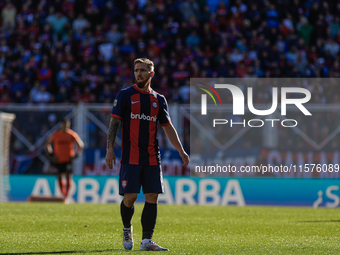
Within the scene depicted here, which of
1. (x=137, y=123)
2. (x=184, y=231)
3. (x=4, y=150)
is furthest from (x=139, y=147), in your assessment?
(x=4, y=150)

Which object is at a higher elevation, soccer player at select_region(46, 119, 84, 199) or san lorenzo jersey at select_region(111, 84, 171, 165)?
san lorenzo jersey at select_region(111, 84, 171, 165)

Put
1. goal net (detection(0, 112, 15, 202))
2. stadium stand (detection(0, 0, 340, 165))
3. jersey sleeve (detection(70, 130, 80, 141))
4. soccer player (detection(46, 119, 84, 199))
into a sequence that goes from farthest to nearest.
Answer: stadium stand (detection(0, 0, 340, 165)), goal net (detection(0, 112, 15, 202)), jersey sleeve (detection(70, 130, 80, 141)), soccer player (detection(46, 119, 84, 199))

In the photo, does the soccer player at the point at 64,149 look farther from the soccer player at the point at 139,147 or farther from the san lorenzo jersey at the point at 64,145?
the soccer player at the point at 139,147

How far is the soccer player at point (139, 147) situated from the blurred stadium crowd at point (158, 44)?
10.7 meters

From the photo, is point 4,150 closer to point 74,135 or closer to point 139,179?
point 74,135

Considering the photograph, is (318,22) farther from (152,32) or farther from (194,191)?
(194,191)

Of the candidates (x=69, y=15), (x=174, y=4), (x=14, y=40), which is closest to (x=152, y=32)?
(x=174, y=4)

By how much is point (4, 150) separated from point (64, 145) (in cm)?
223

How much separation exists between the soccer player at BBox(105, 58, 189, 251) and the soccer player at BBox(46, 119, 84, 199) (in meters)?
8.90

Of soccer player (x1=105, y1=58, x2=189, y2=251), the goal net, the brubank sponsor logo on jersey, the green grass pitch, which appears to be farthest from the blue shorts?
the goal net

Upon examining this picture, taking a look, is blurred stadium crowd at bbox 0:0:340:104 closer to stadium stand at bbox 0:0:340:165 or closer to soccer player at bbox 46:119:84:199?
stadium stand at bbox 0:0:340:165

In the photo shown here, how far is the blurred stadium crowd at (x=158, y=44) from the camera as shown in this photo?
19.0m

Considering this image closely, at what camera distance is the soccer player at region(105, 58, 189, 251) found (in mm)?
6504

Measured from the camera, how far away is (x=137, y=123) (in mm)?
6598
